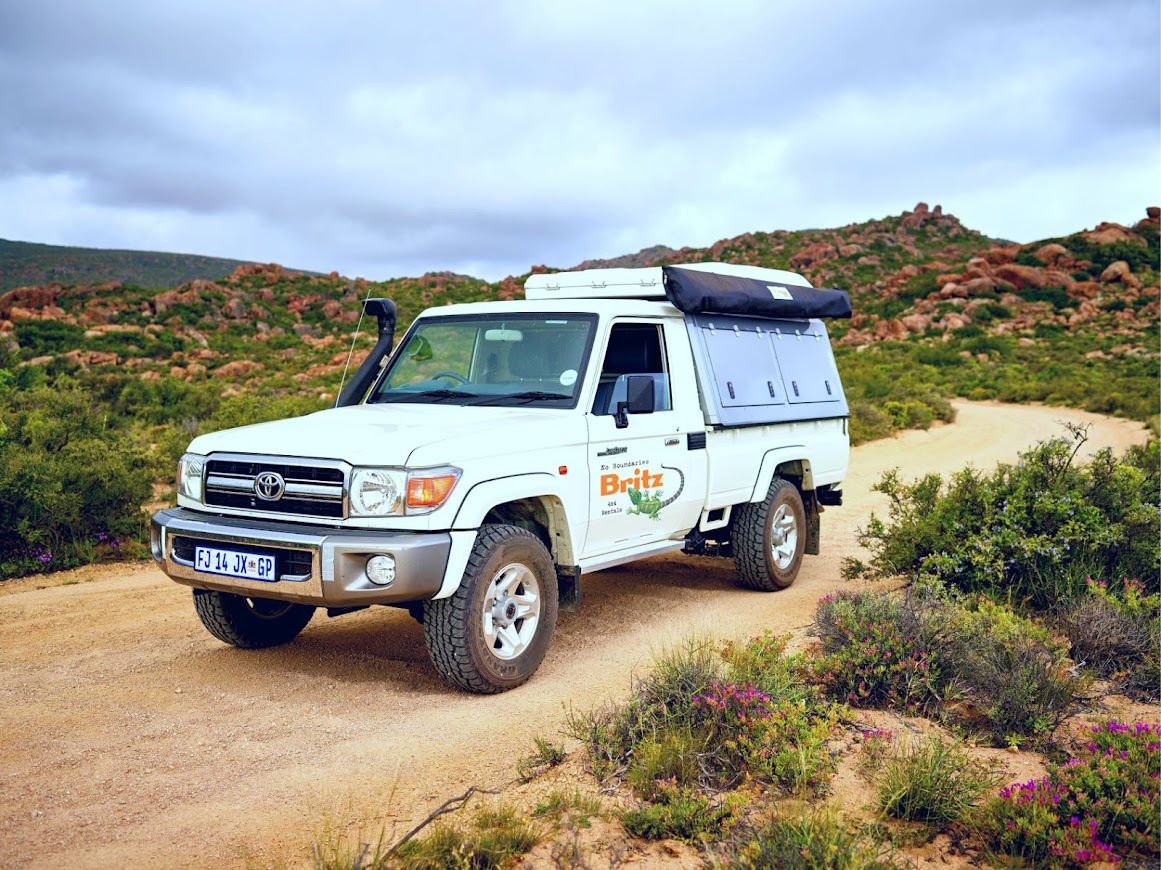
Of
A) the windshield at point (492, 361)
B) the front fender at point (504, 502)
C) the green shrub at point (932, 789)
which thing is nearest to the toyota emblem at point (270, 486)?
the front fender at point (504, 502)

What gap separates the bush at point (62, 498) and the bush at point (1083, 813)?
25.1 ft

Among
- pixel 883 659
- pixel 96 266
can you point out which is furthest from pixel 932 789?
pixel 96 266

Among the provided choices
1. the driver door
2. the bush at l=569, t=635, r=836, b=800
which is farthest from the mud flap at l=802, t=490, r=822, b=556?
the bush at l=569, t=635, r=836, b=800

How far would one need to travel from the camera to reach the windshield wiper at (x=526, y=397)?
18.9 ft

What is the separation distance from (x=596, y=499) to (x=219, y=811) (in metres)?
2.64

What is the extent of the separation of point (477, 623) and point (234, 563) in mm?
1234

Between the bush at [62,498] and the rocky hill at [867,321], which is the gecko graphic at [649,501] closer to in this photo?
the bush at [62,498]

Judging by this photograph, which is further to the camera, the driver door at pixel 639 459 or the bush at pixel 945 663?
the driver door at pixel 639 459

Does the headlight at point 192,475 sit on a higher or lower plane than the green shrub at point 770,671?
higher

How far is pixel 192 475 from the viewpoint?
17.1 ft

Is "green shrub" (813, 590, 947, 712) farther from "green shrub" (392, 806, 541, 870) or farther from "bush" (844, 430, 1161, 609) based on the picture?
"green shrub" (392, 806, 541, 870)

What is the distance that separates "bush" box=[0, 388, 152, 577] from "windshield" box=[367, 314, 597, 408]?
386 centimetres

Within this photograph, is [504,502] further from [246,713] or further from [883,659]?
[883,659]

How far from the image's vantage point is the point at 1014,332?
47.8 metres
